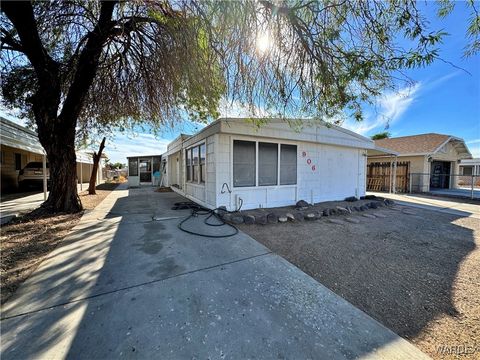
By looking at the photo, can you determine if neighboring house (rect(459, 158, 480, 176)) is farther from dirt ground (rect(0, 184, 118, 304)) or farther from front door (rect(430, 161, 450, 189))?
dirt ground (rect(0, 184, 118, 304))

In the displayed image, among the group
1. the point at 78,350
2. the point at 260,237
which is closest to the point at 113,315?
the point at 78,350

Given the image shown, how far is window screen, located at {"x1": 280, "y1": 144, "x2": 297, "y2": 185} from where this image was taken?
24.5ft

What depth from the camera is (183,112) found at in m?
6.42

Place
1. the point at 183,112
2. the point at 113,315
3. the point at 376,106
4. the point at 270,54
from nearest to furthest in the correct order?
the point at 113,315
the point at 270,54
the point at 376,106
the point at 183,112

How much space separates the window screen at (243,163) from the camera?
6.59 meters

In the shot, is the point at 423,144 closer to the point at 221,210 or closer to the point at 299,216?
the point at 299,216

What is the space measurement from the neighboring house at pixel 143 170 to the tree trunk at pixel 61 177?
10713 millimetres

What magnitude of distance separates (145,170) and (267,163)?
13927mm

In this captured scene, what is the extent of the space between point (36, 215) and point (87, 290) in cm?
505

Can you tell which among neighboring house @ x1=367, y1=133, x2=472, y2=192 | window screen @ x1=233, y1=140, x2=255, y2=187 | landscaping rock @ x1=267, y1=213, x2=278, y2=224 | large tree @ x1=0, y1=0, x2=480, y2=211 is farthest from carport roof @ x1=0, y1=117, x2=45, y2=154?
neighboring house @ x1=367, y1=133, x2=472, y2=192

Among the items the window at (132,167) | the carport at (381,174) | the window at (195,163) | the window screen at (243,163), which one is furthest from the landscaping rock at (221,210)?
the window at (132,167)

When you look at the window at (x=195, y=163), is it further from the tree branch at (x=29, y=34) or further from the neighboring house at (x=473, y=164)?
the neighboring house at (x=473, y=164)

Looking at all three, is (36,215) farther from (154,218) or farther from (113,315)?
(113,315)

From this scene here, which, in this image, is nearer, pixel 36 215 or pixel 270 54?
pixel 270 54
